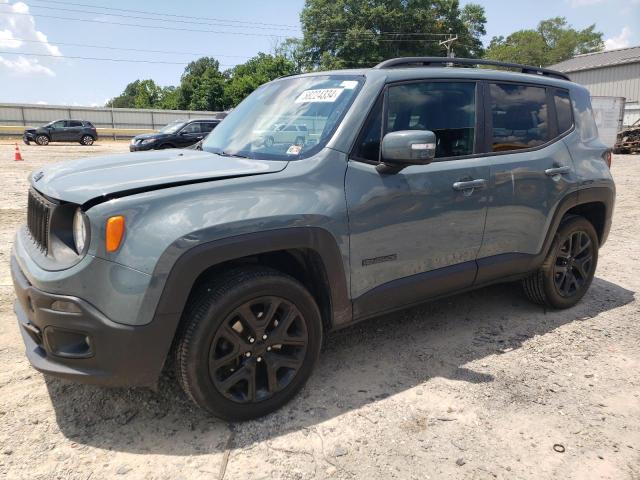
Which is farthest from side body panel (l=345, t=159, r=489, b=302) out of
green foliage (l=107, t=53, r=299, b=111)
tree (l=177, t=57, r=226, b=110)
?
tree (l=177, t=57, r=226, b=110)

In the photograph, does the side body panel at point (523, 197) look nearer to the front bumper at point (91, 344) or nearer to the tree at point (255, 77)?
the front bumper at point (91, 344)

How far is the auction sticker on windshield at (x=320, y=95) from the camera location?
3062 mm

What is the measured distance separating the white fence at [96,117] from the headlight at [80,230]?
3477cm

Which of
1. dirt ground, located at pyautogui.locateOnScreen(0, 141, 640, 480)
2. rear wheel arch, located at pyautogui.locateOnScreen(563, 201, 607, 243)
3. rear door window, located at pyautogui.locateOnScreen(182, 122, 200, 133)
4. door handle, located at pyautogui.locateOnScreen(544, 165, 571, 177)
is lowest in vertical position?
dirt ground, located at pyautogui.locateOnScreen(0, 141, 640, 480)

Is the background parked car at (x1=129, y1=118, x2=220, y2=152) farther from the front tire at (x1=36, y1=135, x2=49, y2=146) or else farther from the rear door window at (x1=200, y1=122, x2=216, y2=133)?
the front tire at (x1=36, y1=135, x2=49, y2=146)

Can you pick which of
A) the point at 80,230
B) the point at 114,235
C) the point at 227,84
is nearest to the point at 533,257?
the point at 114,235

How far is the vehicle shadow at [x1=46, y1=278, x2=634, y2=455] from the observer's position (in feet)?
8.42

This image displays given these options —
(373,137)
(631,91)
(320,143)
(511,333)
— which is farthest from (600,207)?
(631,91)

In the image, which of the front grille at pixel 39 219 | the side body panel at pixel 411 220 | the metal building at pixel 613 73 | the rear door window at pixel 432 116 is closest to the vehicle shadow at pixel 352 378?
the side body panel at pixel 411 220

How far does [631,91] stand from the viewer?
3662cm

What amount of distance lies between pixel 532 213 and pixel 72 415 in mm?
3295

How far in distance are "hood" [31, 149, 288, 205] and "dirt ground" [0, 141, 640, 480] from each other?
1.20m

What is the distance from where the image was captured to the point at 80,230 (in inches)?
91.6

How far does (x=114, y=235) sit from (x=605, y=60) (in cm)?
4589
